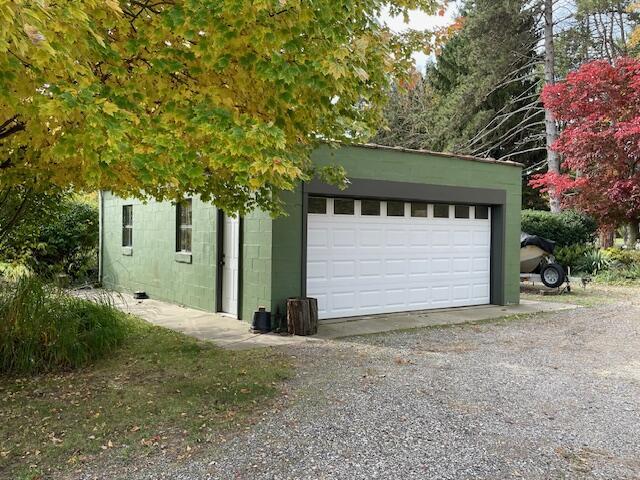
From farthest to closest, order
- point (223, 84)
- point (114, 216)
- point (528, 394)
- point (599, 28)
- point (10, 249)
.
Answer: point (599, 28), point (114, 216), point (10, 249), point (528, 394), point (223, 84)

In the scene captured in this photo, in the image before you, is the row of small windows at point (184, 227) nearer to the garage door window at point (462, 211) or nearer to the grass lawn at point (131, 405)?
the grass lawn at point (131, 405)

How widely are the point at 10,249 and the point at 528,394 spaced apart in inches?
315

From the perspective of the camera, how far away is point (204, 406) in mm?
4594

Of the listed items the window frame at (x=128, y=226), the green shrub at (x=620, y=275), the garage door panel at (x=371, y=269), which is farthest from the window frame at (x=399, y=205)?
the green shrub at (x=620, y=275)

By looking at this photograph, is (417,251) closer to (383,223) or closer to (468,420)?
(383,223)

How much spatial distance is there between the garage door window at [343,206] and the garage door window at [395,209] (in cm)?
78

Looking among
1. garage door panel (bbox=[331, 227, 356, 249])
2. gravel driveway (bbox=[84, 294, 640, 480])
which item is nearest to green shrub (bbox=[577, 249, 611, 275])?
gravel driveway (bbox=[84, 294, 640, 480])

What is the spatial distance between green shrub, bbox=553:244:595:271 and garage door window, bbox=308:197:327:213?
35.8 ft

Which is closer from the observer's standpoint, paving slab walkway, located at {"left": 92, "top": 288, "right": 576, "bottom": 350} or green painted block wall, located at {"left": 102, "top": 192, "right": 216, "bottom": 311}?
paving slab walkway, located at {"left": 92, "top": 288, "right": 576, "bottom": 350}

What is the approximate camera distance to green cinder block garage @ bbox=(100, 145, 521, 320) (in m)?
8.23

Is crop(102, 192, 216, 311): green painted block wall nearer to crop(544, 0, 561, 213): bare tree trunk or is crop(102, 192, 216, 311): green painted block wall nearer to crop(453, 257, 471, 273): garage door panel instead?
crop(453, 257, 471, 273): garage door panel

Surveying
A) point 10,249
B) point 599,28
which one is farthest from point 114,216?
point 599,28

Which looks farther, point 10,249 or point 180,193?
point 10,249

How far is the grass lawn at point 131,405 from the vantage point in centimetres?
371
